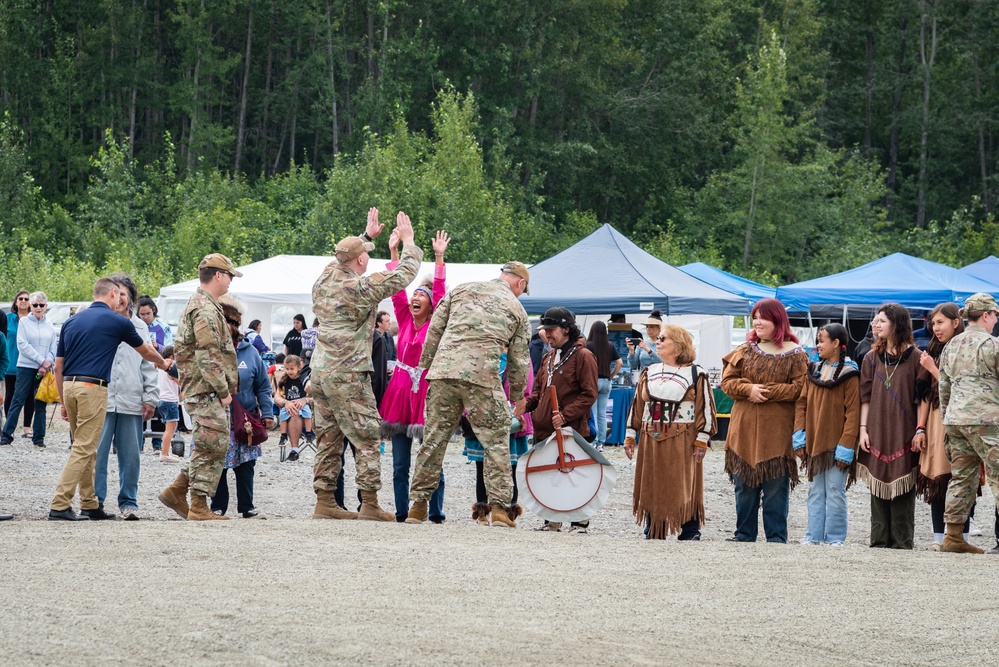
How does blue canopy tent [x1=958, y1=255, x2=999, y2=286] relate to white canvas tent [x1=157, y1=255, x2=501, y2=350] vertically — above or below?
above

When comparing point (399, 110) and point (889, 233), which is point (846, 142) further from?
point (399, 110)

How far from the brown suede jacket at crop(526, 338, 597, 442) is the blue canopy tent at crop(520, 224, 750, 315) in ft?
28.6

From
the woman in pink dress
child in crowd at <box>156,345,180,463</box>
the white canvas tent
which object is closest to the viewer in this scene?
the woman in pink dress

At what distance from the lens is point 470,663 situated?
5.12 m

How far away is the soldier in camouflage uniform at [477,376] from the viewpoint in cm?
840

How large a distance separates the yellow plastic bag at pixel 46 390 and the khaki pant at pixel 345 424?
324 inches

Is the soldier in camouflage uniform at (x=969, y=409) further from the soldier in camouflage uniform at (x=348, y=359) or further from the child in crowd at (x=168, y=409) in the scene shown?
the child in crowd at (x=168, y=409)

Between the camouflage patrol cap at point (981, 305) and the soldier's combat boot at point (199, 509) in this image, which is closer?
the camouflage patrol cap at point (981, 305)

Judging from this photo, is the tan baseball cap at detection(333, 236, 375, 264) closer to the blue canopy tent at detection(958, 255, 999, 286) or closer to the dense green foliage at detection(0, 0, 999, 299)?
the blue canopy tent at detection(958, 255, 999, 286)

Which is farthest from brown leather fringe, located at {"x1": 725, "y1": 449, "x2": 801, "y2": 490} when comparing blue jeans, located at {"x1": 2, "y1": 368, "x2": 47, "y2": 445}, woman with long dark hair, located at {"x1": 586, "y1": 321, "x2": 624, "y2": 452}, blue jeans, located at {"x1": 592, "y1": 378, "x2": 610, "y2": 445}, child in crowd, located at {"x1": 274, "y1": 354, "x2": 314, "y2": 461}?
blue jeans, located at {"x1": 2, "y1": 368, "x2": 47, "y2": 445}

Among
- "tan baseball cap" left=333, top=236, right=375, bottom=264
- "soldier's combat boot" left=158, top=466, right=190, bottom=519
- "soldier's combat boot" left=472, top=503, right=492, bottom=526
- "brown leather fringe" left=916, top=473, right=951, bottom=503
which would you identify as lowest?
"soldier's combat boot" left=472, top=503, right=492, bottom=526

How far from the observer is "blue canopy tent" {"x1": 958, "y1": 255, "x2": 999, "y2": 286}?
23.2 m

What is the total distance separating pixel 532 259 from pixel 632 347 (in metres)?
23.4

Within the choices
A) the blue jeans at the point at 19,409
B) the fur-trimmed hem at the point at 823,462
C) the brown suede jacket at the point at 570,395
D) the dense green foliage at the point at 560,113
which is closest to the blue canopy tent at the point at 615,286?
the blue jeans at the point at 19,409
